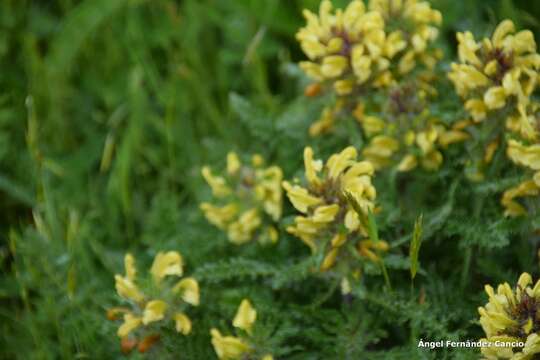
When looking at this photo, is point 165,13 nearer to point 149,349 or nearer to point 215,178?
point 215,178

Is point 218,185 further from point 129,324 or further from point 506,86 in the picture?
point 506,86

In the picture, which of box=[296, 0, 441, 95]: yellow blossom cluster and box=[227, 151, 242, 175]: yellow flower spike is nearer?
box=[296, 0, 441, 95]: yellow blossom cluster

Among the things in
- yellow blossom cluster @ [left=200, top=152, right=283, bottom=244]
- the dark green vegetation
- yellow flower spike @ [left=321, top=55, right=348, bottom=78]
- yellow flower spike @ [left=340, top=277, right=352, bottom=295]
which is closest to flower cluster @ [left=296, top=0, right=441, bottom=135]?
yellow flower spike @ [left=321, top=55, right=348, bottom=78]

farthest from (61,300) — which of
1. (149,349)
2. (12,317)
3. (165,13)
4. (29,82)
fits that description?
(165,13)

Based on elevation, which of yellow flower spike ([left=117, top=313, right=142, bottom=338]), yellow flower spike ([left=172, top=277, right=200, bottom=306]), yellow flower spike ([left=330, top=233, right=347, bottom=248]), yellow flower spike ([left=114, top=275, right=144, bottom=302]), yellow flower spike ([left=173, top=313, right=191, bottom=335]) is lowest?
yellow flower spike ([left=173, top=313, right=191, bottom=335])

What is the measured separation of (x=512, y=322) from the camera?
5.69 feet

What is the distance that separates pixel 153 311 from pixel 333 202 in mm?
546

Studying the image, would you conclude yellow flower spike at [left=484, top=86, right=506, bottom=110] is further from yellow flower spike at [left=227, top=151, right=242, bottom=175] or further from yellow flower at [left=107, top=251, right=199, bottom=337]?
yellow flower at [left=107, top=251, right=199, bottom=337]

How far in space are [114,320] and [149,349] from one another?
16 centimetres

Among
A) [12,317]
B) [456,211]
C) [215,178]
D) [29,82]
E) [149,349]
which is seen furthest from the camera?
[29,82]

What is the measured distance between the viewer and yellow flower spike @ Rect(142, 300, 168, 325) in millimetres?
1967

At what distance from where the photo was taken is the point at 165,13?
3.51 meters

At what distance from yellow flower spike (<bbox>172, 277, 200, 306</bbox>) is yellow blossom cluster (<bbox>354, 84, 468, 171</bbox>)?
0.64 meters

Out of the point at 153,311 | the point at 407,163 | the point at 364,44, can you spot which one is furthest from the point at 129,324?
the point at 364,44
